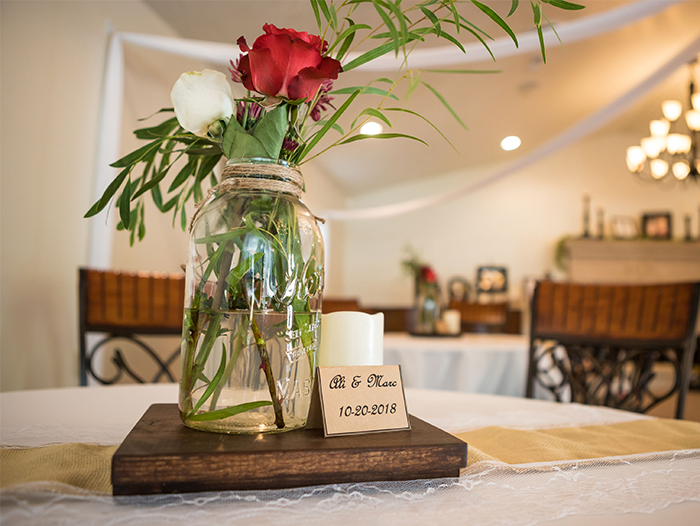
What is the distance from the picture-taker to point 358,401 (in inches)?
17.7

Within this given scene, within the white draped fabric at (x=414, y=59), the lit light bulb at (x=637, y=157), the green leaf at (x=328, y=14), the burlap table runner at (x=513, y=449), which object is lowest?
the burlap table runner at (x=513, y=449)

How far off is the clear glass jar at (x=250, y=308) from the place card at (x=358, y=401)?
2 cm

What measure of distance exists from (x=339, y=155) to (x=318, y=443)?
4.73 metres

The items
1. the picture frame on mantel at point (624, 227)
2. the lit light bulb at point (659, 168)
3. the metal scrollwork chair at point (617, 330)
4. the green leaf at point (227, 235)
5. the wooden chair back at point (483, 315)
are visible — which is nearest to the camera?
the green leaf at point (227, 235)

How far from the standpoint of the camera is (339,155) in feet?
16.3

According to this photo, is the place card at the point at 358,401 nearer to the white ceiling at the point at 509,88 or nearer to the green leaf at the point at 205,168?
the green leaf at the point at 205,168

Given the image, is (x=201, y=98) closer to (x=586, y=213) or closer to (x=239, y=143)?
(x=239, y=143)

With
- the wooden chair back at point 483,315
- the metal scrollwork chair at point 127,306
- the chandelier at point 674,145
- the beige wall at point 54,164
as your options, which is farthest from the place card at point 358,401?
the chandelier at point 674,145

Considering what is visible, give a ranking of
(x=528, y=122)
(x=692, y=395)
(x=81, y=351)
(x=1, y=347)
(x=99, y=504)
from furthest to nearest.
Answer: (x=528, y=122) → (x=692, y=395) → (x=1, y=347) → (x=81, y=351) → (x=99, y=504)

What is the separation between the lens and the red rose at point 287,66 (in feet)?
1.35

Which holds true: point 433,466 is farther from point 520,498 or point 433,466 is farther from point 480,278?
point 480,278

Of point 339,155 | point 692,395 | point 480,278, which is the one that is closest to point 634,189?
point 480,278

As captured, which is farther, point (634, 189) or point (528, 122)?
point (634, 189)

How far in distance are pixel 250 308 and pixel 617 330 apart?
50.1 inches
